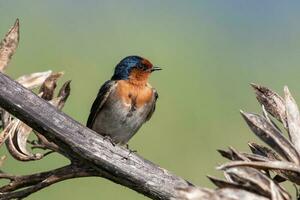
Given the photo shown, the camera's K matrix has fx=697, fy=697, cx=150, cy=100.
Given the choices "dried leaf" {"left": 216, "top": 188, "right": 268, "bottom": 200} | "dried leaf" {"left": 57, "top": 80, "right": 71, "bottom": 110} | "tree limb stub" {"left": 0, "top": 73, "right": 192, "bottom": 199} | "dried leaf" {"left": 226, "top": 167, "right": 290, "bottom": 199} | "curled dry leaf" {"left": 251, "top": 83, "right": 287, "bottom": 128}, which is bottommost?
"dried leaf" {"left": 216, "top": 188, "right": 268, "bottom": 200}

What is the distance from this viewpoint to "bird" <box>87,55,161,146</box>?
3.08 m

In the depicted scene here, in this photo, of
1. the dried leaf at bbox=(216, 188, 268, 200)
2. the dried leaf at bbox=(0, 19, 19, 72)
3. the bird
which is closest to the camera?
the dried leaf at bbox=(216, 188, 268, 200)

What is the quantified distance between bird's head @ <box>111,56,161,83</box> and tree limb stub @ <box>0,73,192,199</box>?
2269 millimetres

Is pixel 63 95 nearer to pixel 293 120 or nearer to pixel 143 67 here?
pixel 293 120

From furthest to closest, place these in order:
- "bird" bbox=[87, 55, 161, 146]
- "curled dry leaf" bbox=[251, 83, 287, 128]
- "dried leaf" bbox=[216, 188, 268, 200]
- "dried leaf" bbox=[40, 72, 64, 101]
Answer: "bird" bbox=[87, 55, 161, 146]
"dried leaf" bbox=[40, 72, 64, 101]
"curled dry leaf" bbox=[251, 83, 287, 128]
"dried leaf" bbox=[216, 188, 268, 200]

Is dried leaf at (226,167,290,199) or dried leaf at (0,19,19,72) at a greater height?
dried leaf at (0,19,19,72)

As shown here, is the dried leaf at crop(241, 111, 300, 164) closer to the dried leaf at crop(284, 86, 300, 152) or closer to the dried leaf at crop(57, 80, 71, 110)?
the dried leaf at crop(284, 86, 300, 152)

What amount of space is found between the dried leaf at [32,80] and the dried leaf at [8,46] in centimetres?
5

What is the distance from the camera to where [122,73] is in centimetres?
331

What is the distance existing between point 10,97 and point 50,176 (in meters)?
0.14

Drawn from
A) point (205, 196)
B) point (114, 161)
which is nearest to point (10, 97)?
point (114, 161)

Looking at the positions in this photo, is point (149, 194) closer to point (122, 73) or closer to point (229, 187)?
point (229, 187)

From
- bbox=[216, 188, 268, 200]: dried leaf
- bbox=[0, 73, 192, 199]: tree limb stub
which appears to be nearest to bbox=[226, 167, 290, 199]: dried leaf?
bbox=[216, 188, 268, 200]: dried leaf

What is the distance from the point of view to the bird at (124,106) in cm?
308
